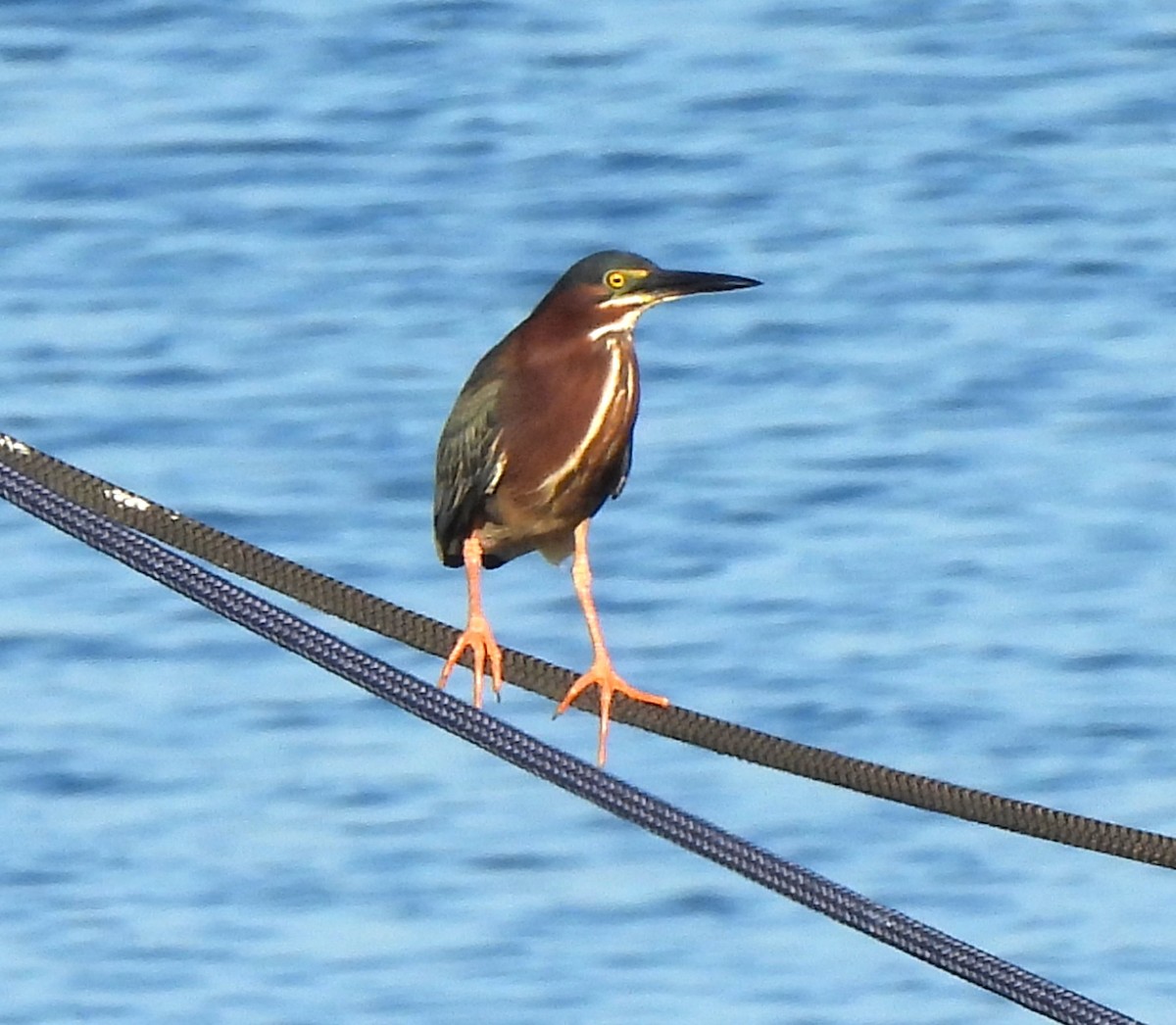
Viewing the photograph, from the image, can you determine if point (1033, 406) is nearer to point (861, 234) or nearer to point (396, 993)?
point (861, 234)

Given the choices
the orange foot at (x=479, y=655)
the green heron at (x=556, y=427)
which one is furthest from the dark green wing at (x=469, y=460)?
the orange foot at (x=479, y=655)

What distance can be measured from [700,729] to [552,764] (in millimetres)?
332

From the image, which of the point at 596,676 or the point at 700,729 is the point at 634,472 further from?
the point at 700,729

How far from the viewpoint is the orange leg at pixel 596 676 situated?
189 inches

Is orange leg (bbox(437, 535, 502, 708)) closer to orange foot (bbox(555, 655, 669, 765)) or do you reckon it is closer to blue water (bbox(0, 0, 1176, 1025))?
orange foot (bbox(555, 655, 669, 765))

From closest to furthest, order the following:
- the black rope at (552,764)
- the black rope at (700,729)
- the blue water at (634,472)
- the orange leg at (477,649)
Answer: the black rope at (552,764)
the black rope at (700,729)
the orange leg at (477,649)
the blue water at (634,472)

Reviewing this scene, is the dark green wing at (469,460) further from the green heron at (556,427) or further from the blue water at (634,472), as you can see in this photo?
the blue water at (634,472)

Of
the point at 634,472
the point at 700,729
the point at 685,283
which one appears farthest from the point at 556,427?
the point at 634,472

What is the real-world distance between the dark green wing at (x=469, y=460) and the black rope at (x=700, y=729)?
1158 mm

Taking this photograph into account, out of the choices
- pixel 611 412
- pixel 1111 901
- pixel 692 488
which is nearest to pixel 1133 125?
pixel 692 488

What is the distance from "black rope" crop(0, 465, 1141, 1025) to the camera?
376 cm

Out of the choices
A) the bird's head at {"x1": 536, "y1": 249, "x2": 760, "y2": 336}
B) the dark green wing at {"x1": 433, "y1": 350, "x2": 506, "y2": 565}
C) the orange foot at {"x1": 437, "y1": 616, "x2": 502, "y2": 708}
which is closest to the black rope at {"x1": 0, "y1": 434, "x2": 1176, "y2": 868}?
the orange foot at {"x1": 437, "y1": 616, "x2": 502, "y2": 708}

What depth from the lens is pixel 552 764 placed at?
3.91m

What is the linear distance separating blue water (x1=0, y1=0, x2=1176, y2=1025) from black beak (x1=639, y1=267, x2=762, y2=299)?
113 inches
